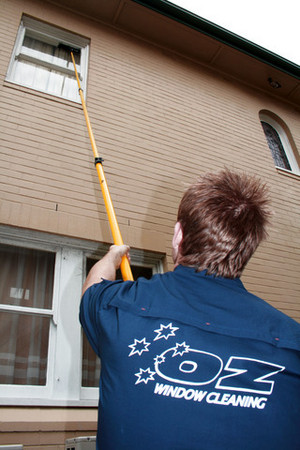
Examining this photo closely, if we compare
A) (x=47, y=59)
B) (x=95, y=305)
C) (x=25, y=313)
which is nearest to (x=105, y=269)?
(x=95, y=305)

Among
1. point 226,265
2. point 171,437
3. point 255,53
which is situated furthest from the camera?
point 255,53

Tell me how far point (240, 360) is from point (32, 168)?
324 cm

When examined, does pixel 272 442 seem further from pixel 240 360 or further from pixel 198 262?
pixel 198 262

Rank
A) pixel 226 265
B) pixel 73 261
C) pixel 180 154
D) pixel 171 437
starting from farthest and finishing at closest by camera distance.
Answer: pixel 180 154, pixel 73 261, pixel 226 265, pixel 171 437

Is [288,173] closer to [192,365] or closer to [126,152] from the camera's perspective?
[126,152]

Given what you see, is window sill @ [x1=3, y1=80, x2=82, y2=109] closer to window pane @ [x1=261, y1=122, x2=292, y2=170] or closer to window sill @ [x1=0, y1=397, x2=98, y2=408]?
window sill @ [x1=0, y1=397, x2=98, y2=408]

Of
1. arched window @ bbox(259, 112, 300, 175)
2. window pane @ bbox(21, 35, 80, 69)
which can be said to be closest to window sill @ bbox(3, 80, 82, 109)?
window pane @ bbox(21, 35, 80, 69)

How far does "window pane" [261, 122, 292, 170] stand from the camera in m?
6.96

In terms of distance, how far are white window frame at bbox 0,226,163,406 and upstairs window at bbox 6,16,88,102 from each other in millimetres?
2403

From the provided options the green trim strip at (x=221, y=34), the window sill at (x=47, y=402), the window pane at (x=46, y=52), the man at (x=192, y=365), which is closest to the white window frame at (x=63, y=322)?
the window sill at (x=47, y=402)

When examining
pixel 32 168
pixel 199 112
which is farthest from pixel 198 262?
pixel 199 112

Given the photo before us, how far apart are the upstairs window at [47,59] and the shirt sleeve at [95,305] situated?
3957 mm

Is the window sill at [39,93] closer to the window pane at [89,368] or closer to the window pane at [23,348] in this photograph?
the window pane at [23,348]

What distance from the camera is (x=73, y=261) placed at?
3293 millimetres
